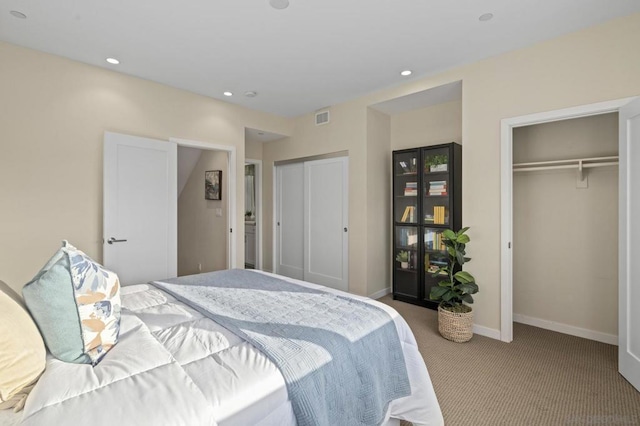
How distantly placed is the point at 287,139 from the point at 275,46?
2362 mm

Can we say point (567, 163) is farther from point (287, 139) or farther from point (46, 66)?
point (46, 66)

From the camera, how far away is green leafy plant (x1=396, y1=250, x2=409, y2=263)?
4.14 m

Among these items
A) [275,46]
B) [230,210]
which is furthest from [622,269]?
[230,210]

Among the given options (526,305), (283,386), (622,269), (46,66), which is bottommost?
(526,305)

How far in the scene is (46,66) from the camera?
9.50ft

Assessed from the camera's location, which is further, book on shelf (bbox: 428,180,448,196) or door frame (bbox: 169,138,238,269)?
door frame (bbox: 169,138,238,269)

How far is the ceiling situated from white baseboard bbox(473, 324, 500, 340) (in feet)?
8.88

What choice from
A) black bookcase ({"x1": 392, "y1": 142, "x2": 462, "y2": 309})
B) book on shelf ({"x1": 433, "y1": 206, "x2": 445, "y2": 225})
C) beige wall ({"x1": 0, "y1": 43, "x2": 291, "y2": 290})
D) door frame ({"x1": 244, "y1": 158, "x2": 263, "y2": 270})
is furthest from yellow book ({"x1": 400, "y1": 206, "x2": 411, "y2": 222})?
beige wall ({"x1": 0, "y1": 43, "x2": 291, "y2": 290})

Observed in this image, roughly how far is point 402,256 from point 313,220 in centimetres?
147

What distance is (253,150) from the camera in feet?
17.9

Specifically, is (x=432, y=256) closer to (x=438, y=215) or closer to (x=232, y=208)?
(x=438, y=215)

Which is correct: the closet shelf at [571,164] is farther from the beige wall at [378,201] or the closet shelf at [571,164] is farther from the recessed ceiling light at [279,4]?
the recessed ceiling light at [279,4]

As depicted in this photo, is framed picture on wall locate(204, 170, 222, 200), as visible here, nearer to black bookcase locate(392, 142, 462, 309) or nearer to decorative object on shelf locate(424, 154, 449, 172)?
black bookcase locate(392, 142, 462, 309)

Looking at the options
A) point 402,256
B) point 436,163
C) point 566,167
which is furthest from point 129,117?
point 566,167
